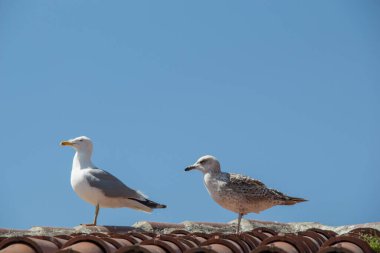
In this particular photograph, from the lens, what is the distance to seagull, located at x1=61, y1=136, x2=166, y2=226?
33.7 ft

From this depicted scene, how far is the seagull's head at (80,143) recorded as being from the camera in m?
11.0

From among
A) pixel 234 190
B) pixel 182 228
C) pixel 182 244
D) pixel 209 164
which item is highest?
pixel 209 164

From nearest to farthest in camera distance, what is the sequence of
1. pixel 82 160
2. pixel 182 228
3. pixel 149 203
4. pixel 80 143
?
1. pixel 182 228
2. pixel 149 203
3. pixel 82 160
4. pixel 80 143

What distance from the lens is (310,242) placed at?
20.2 ft

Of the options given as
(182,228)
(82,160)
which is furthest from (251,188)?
(82,160)

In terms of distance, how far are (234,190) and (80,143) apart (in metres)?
3.09

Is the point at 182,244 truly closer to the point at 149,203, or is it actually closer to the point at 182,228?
the point at 182,228

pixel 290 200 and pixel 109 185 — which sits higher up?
pixel 109 185

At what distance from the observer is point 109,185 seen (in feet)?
33.7

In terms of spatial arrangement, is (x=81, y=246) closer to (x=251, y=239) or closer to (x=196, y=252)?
(x=196, y=252)

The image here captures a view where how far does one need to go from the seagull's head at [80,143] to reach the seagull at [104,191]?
0.41 m

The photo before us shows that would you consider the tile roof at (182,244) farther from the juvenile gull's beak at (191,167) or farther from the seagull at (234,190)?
the juvenile gull's beak at (191,167)

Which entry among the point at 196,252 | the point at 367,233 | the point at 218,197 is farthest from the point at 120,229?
the point at 196,252

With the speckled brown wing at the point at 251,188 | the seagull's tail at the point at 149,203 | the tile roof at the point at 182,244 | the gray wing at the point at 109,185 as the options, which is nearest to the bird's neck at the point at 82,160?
the gray wing at the point at 109,185
